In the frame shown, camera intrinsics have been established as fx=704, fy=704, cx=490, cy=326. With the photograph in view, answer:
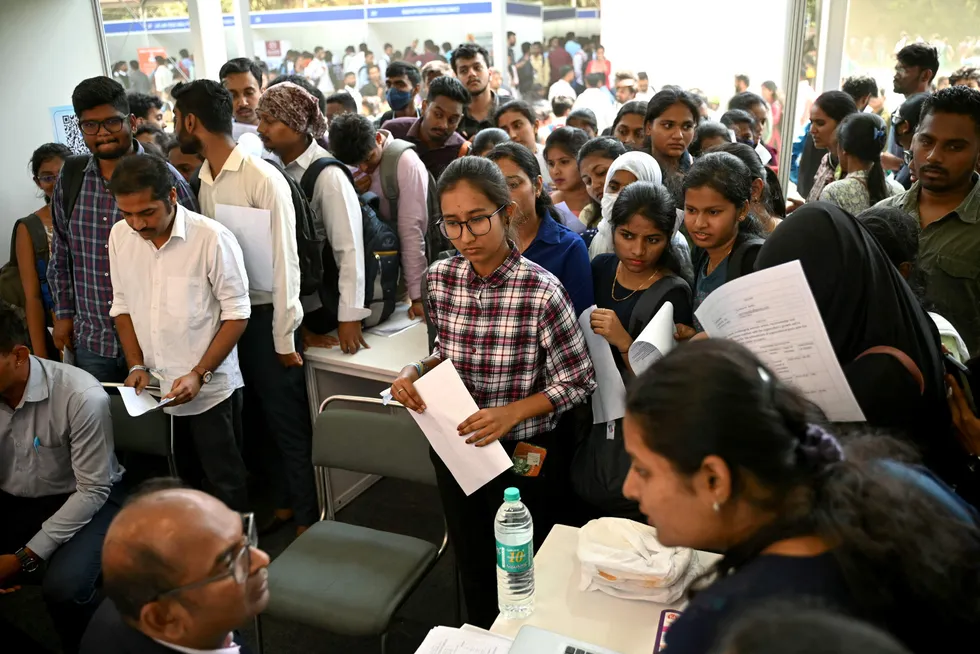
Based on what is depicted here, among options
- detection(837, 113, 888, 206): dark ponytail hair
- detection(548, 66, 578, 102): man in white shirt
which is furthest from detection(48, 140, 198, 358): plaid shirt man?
detection(548, 66, 578, 102): man in white shirt

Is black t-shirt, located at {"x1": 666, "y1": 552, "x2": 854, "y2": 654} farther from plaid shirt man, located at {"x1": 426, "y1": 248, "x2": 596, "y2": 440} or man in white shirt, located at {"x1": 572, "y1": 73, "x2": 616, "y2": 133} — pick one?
man in white shirt, located at {"x1": 572, "y1": 73, "x2": 616, "y2": 133}

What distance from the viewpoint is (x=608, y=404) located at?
2.01 m

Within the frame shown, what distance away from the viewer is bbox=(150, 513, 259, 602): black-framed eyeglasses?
115 cm

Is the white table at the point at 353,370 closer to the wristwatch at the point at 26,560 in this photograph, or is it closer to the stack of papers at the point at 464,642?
the wristwatch at the point at 26,560

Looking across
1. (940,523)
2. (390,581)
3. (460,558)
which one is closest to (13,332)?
(390,581)

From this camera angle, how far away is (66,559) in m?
2.11

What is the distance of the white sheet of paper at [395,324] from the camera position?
9.95 feet

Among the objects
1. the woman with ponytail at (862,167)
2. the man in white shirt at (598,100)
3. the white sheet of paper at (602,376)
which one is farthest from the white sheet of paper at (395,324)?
the man in white shirt at (598,100)

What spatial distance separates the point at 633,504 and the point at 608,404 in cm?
29

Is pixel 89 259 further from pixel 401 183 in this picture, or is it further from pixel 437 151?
pixel 437 151

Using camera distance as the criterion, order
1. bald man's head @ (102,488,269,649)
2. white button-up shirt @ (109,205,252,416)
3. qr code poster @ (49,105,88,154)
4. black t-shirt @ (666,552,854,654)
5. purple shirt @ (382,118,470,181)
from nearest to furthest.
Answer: black t-shirt @ (666,552,854,654) → bald man's head @ (102,488,269,649) → white button-up shirt @ (109,205,252,416) → purple shirt @ (382,118,470,181) → qr code poster @ (49,105,88,154)

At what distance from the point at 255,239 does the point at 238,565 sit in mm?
1581

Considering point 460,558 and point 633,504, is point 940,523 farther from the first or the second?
point 460,558

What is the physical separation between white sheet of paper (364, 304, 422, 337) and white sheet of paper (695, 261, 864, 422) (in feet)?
6.37
